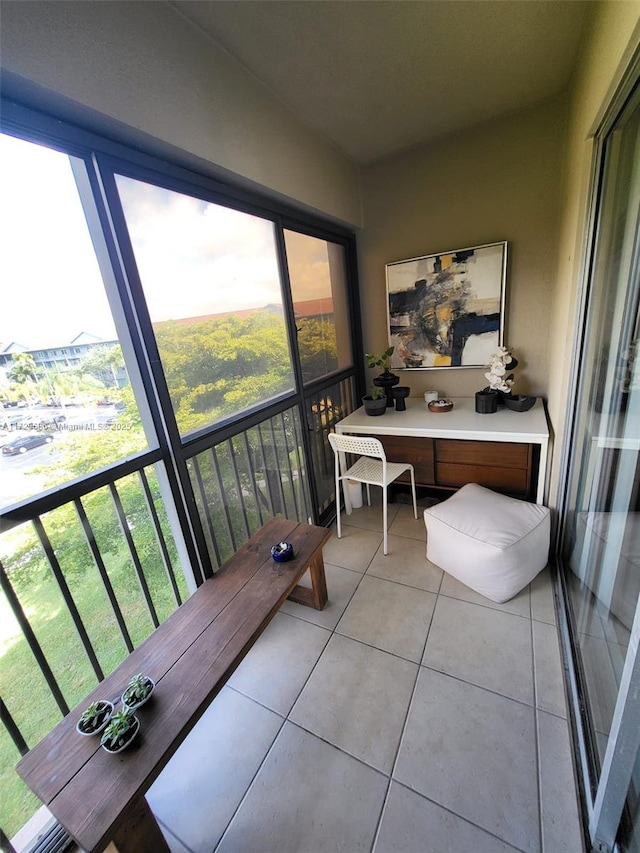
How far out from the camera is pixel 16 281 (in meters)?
0.97

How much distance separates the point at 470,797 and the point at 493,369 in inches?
83.9

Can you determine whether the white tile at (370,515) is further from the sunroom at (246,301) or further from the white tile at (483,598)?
the white tile at (483,598)

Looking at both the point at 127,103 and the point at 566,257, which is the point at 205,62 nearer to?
the point at 127,103

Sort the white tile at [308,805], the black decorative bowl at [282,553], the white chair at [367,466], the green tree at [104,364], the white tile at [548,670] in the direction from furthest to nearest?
the white chair at [367,466]
the black decorative bowl at [282,553]
the white tile at [548,670]
the green tree at [104,364]
the white tile at [308,805]

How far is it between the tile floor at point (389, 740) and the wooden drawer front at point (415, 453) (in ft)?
2.80

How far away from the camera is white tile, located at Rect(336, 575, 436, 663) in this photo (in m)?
1.59

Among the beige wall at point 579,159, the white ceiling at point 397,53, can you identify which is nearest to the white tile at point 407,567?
the beige wall at point 579,159

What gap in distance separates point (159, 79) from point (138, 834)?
229 cm

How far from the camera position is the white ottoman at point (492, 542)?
1.68 m

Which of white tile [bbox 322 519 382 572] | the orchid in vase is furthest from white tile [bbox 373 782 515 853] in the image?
the orchid in vase

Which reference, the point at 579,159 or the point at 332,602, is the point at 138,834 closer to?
the point at 332,602

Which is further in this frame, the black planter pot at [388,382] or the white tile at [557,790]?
the black planter pot at [388,382]

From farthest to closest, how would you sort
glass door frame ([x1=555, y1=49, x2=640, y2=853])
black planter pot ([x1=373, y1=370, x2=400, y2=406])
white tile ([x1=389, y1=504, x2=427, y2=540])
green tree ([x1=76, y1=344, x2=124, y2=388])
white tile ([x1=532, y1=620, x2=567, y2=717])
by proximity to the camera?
1. black planter pot ([x1=373, y1=370, x2=400, y2=406])
2. white tile ([x1=389, y1=504, x2=427, y2=540])
3. white tile ([x1=532, y1=620, x2=567, y2=717])
4. green tree ([x1=76, y1=344, x2=124, y2=388])
5. glass door frame ([x1=555, y1=49, x2=640, y2=853])

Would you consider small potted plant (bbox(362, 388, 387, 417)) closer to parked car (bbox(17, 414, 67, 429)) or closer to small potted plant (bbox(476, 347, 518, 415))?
small potted plant (bbox(476, 347, 518, 415))
